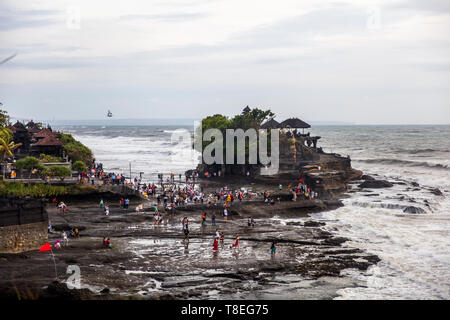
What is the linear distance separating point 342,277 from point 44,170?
96.7 ft

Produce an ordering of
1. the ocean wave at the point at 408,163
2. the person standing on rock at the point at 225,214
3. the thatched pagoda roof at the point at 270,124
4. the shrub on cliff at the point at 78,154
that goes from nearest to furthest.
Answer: the person standing on rock at the point at 225,214 → the shrub on cliff at the point at 78,154 → the thatched pagoda roof at the point at 270,124 → the ocean wave at the point at 408,163

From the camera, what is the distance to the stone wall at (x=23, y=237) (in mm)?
24484

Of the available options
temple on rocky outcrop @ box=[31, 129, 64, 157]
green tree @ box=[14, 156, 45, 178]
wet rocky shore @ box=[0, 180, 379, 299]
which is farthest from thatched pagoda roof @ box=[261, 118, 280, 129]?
green tree @ box=[14, 156, 45, 178]

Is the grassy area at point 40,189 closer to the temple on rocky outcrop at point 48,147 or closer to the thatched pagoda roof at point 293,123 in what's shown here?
the temple on rocky outcrop at point 48,147

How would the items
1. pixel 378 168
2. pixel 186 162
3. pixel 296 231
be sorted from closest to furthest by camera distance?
A: pixel 296 231 < pixel 378 168 < pixel 186 162

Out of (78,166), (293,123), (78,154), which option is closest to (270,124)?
(293,123)

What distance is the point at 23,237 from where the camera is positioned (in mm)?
25375

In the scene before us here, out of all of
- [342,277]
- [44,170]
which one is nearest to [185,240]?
[342,277]

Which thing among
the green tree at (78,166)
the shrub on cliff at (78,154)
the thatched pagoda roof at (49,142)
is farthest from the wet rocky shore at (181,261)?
the shrub on cliff at (78,154)

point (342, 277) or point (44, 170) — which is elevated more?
point (44, 170)

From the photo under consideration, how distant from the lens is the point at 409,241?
33.0 m

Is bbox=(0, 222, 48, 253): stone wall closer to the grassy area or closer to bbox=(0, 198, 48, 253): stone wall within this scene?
bbox=(0, 198, 48, 253): stone wall

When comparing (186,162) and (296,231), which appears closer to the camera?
(296,231)
